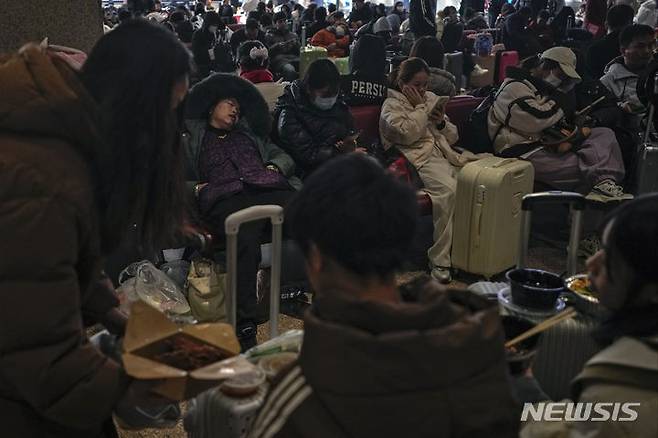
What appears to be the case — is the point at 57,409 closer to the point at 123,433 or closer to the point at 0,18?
the point at 123,433

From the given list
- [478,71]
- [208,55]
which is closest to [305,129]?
[208,55]

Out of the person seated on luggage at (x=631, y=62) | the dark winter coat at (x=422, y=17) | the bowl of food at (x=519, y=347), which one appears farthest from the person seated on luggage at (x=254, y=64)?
the bowl of food at (x=519, y=347)

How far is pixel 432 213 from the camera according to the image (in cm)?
467

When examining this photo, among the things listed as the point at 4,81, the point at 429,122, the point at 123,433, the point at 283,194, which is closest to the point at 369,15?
the point at 429,122

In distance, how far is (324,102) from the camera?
4.52 m

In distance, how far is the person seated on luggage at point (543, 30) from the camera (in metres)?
10.4

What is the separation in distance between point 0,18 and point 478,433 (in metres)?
3.50

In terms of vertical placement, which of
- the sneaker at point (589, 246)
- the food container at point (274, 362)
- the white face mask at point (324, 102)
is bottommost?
the sneaker at point (589, 246)

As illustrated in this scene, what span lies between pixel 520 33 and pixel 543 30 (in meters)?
0.60

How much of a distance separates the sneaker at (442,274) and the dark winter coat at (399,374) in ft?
10.9

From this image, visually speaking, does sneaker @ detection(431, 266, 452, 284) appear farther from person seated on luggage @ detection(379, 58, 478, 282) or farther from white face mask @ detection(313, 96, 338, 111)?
white face mask @ detection(313, 96, 338, 111)

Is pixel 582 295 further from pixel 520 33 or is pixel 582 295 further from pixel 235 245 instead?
pixel 520 33

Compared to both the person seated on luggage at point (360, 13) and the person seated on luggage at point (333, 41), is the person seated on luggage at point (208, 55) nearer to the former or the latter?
the person seated on luggage at point (333, 41)

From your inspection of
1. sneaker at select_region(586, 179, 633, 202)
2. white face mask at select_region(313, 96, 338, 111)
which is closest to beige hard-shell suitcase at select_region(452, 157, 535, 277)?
sneaker at select_region(586, 179, 633, 202)
